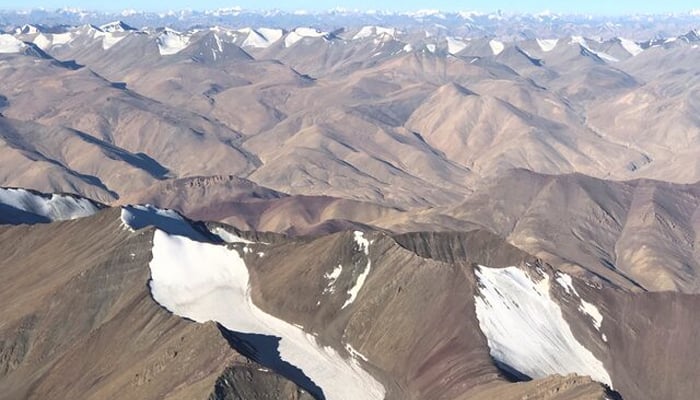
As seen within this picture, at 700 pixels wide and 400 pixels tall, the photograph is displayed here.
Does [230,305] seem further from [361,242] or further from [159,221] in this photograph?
[159,221]

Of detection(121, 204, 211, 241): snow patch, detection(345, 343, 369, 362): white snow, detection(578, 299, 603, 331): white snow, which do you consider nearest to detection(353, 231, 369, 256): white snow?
detection(345, 343, 369, 362): white snow

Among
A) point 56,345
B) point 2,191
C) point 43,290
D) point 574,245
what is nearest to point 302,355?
point 56,345

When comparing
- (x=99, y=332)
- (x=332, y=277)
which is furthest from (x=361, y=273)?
(x=99, y=332)

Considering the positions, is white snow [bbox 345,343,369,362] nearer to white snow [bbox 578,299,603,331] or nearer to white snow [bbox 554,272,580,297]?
white snow [bbox 578,299,603,331]

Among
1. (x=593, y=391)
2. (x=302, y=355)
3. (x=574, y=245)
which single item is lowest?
(x=574, y=245)

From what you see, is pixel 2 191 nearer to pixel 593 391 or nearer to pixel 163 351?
pixel 163 351
